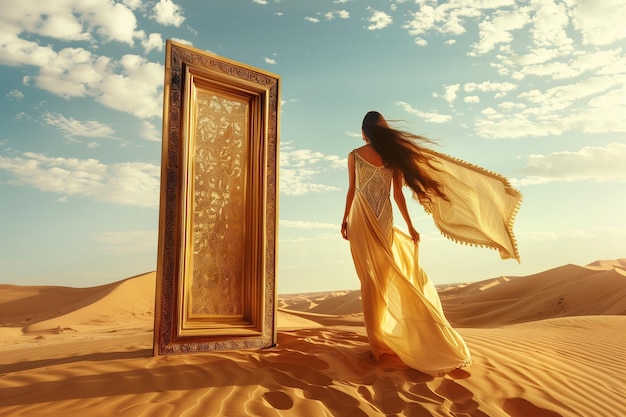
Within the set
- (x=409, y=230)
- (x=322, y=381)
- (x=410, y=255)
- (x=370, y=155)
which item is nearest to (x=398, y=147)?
(x=370, y=155)

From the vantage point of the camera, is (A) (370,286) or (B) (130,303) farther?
(B) (130,303)

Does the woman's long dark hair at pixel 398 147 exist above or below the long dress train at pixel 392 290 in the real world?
above

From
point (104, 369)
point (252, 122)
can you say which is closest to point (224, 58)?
point (252, 122)

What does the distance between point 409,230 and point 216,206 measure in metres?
2.31

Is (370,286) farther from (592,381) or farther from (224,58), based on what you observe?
(224,58)

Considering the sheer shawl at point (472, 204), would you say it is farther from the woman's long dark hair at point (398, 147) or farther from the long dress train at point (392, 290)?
the long dress train at point (392, 290)

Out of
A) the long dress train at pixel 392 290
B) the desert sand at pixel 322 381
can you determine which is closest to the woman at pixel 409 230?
the long dress train at pixel 392 290

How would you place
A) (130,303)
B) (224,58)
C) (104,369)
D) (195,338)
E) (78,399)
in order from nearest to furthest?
(78,399) < (104,369) < (195,338) < (224,58) < (130,303)

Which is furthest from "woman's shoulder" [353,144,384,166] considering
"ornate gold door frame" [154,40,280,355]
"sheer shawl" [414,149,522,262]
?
"ornate gold door frame" [154,40,280,355]

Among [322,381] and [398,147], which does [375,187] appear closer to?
[398,147]

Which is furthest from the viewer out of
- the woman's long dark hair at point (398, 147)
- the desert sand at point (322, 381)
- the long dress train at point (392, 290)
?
the woman's long dark hair at point (398, 147)

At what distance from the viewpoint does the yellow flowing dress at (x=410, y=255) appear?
14.8ft

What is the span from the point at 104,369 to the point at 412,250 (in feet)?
11.0

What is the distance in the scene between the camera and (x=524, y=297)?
16.1m
